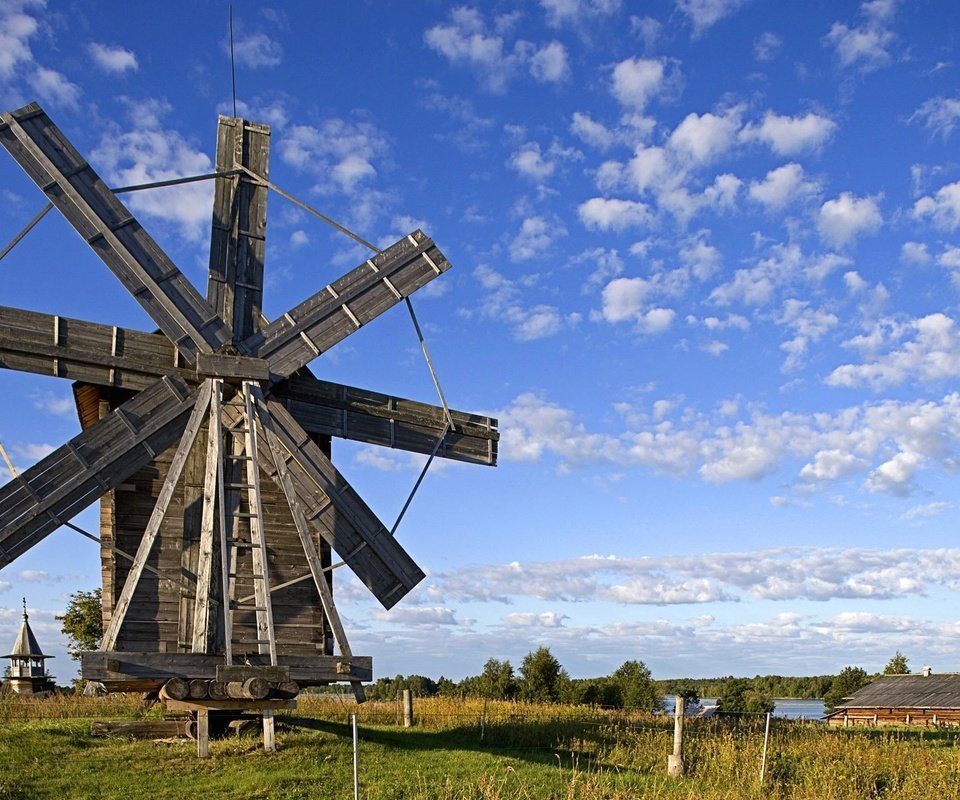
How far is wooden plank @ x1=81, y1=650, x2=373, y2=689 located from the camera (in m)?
11.8

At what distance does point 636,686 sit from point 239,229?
32810 mm

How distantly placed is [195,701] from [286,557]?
153 inches

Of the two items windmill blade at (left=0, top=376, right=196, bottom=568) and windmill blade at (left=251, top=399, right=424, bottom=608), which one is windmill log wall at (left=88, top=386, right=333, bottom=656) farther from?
windmill blade at (left=251, top=399, right=424, bottom=608)

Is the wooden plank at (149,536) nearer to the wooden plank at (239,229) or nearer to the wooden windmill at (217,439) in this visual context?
the wooden windmill at (217,439)

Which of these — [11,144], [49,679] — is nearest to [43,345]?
[11,144]

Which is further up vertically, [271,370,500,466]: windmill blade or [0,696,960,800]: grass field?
[271,370,500,466]: windmill blade

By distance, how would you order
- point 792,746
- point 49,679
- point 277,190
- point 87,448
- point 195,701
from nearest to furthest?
point 195,701 → point 87,448 → point 277,190 → point 792,746 → point 49,679

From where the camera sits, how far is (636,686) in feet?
139

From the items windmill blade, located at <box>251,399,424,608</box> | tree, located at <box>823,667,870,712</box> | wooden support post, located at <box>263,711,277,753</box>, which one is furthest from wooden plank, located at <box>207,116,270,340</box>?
tree, located at <box>823,667,870,712</box>

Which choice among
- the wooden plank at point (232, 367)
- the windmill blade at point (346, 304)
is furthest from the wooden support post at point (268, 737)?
the windmill blade at point (346, 304)

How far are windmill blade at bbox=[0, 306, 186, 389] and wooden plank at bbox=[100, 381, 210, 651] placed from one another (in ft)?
4.22

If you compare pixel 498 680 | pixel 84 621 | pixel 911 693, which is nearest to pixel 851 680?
pixel 911 693

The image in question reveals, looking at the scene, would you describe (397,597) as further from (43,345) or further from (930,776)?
(930,776)

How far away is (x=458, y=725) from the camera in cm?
2050
